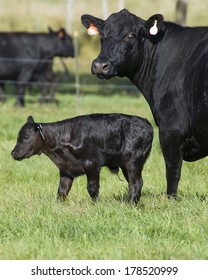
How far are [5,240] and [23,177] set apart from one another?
8.94 feet

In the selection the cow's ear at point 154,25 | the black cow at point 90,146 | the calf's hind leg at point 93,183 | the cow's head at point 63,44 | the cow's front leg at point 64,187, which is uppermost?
the cow's ear at point 154,25

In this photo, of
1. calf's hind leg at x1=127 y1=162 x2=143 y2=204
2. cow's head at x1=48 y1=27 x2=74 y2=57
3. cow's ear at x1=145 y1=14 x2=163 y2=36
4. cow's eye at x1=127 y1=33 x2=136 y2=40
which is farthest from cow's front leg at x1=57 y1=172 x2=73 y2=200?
cow's head at x1=48 y1=27 x2=74 y2=57

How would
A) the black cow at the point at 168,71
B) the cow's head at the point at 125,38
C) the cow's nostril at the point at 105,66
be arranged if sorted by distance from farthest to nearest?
the cow's head at the point at 125,38 < the cow's nostril at the point at 105,66 < the black cow at the point at 168,71

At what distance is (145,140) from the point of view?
300 inches

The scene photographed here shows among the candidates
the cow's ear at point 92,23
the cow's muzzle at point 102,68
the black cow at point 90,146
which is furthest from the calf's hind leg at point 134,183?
the cow's ear at point 92,23

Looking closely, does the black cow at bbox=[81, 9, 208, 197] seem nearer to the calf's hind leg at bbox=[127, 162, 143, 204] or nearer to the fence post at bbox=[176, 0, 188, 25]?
the calf's hind leg at bbox=[127, 162, 143, 204]

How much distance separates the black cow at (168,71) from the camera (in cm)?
717

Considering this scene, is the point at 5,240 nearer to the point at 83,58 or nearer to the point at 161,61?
the point at 161,61

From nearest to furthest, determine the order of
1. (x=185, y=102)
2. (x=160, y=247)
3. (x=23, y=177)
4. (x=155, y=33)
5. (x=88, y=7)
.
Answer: (x=160, y=247), (x=185, y=102), (x=155, y=33), (x=23, y=177), (x=88, y=7)

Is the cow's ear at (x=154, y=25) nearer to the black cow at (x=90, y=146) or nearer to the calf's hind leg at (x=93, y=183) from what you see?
the black cow at (x=90, y=146)

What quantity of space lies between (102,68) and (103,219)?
1601 mm

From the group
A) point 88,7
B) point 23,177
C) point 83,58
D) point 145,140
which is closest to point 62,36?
point 83,58

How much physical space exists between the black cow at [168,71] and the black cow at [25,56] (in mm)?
10592

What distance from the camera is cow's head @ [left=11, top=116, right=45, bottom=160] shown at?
7500mm
